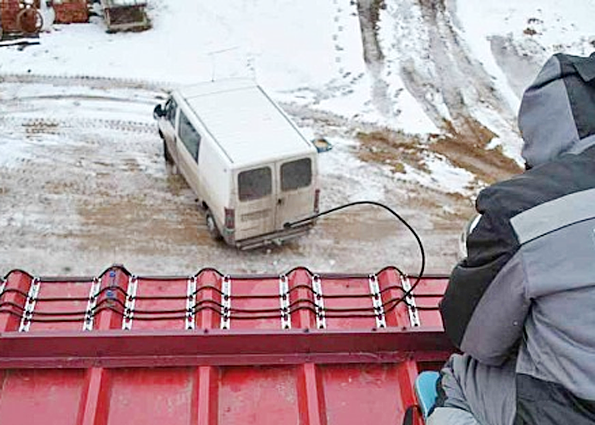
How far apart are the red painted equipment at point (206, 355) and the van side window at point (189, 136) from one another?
694 centimetres

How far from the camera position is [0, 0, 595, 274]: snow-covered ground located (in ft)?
39.8

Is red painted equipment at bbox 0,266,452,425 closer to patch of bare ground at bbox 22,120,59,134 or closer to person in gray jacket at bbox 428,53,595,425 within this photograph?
person in gray jacket at bbox 428,53,595,425

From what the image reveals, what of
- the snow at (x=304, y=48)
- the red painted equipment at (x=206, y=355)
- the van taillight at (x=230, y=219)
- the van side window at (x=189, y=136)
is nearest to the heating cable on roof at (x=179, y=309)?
the red painted equipment at (x=206, y=355)

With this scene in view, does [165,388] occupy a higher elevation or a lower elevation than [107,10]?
lower

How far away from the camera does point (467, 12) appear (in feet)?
60.6

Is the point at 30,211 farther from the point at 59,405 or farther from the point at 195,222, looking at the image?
the point at 59,405

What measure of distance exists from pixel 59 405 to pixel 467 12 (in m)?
16.0

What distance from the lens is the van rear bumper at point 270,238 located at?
11.8 metres

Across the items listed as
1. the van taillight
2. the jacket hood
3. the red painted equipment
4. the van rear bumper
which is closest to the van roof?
the van taillight

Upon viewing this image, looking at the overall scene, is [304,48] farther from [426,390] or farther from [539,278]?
[539,278]

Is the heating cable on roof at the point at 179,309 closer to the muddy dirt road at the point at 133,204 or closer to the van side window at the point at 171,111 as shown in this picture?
the muddy dirt road at the point at 133,204

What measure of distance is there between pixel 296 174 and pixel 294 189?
0.79 ft

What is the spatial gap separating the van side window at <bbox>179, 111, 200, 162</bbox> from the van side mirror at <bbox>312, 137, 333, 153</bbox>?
2633 millimetres

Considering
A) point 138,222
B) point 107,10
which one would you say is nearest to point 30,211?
point 138,222
